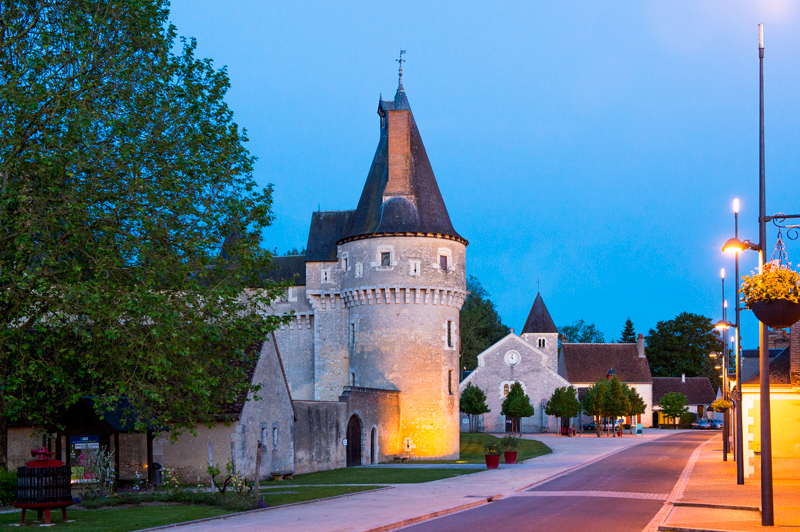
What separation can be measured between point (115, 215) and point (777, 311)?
14465mm

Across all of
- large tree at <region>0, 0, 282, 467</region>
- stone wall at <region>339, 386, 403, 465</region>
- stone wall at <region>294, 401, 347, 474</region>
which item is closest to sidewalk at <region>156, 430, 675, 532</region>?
large tree at <region>0, 0, 282, 467</region>

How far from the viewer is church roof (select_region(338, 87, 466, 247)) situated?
4331 centimetres

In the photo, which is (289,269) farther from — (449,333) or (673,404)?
(673,404)

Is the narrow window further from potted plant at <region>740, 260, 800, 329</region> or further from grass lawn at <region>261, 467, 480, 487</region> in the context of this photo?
potted plant at <region>740, 260, 800, 329</region>

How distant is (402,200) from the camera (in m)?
44.0

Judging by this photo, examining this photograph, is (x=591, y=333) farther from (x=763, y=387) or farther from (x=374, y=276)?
(x=763, y=387)

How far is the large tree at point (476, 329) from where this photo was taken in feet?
295

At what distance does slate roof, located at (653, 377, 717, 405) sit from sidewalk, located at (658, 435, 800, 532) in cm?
7511

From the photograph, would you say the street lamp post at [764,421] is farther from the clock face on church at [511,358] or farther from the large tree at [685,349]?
the large tree at [685,349]

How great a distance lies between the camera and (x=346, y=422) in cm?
3600

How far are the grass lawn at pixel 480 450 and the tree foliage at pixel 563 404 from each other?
1163cm

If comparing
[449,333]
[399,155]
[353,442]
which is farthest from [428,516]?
[399,155]

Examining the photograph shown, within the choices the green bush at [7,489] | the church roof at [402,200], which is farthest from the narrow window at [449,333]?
the green bush at [7,489]

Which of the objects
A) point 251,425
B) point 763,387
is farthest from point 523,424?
point 763,387
